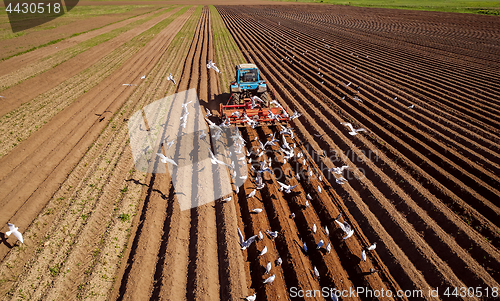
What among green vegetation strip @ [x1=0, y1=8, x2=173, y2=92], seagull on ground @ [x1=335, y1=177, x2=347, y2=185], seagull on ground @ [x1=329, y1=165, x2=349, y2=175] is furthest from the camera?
green vegetation strip @ [x1=0, y1=8, x2=173, y2=92]

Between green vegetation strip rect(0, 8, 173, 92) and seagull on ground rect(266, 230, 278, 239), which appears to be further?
green vegetation strip rect(0, 8, 173, 92)

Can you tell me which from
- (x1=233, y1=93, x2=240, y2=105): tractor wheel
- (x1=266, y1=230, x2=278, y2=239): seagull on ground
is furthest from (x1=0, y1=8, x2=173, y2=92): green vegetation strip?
(x1=266, y1=230, x2=278, y2=239): seagull on ground

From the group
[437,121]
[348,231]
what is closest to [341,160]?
[348,231]

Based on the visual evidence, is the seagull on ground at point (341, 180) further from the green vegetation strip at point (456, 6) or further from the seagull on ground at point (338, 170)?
the green vegetation strip at point (456, 6)

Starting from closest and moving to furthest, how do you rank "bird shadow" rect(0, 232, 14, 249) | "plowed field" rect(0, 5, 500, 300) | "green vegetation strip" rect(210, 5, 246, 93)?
"plowed field" rect(0, 5, 500, 300), "bird shadow" rect(0, 232, 14, 249), "green vegetation strip" rect(210, 5, 246, 93)

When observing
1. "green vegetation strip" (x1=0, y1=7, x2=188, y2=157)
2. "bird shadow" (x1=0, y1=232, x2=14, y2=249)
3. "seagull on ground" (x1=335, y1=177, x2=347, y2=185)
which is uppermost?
"green vegetation strip" (x1=0, y1=7, x2=188, y2=157)

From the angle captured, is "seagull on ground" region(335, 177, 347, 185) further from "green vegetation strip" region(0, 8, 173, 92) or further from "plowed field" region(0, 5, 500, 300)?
"green vegetation strip" region(0, 8, 173, 92)

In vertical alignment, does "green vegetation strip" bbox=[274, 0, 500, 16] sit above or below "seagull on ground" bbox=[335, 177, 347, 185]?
above

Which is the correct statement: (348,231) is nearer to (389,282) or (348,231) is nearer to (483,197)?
(389,282)
